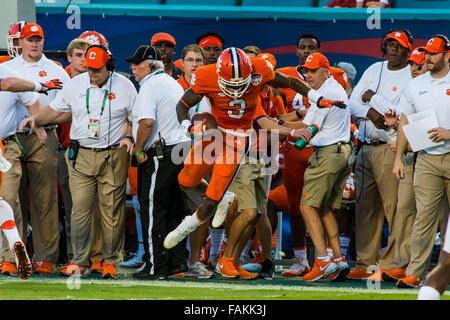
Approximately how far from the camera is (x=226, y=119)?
319 inches

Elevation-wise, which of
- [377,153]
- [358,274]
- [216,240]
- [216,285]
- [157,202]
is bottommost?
[358,274]

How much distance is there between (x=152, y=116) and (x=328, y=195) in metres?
1.84

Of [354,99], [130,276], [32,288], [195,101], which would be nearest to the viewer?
[32,288]

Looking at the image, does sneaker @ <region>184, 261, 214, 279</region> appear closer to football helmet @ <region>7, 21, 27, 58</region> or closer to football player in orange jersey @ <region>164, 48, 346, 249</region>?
football player in orange jersey @ <region>164, 48, 346, 249</region>

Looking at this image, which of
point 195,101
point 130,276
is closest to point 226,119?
point 195,101

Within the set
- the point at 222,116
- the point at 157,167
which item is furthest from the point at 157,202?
the point at 222,116

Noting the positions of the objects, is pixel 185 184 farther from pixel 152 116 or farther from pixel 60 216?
pixel 60 216

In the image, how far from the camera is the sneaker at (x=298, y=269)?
9188 mm

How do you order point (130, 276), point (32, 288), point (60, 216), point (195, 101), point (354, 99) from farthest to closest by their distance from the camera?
point (60, 216) < point (354, 99) < point (130, 276) < point (195, 101) < point (32, 288)

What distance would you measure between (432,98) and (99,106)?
3.09 m

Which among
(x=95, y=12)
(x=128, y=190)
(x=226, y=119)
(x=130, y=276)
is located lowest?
(x=130, y=276)

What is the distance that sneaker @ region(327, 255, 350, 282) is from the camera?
864cm

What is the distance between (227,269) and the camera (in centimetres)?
862

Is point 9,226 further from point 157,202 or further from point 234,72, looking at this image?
point 234,72
